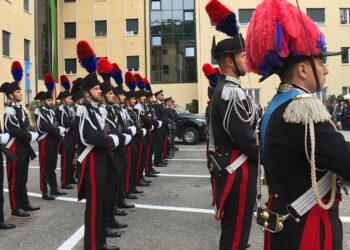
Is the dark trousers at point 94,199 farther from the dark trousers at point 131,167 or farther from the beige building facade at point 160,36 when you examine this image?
the beige building facade at point 160,36

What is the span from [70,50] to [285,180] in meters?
35.9

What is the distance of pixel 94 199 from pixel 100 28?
107 feet

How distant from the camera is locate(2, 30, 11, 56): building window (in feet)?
79.5

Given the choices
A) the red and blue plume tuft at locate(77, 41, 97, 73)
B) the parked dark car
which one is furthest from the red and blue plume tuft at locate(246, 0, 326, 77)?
the parked dark car

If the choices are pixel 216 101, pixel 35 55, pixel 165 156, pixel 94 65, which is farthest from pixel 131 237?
pixel 35 55

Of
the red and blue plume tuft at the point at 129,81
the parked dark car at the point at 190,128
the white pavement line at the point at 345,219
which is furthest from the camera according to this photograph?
the parked dark car at the point at 190,128

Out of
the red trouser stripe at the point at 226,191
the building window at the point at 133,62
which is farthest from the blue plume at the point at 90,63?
the building window at the point at 133,62

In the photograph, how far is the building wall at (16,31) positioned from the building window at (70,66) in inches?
297

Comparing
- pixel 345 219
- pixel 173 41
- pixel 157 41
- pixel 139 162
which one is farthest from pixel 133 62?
pixel 345 219

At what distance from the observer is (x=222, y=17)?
147 inches

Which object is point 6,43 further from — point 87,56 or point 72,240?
point 72,240

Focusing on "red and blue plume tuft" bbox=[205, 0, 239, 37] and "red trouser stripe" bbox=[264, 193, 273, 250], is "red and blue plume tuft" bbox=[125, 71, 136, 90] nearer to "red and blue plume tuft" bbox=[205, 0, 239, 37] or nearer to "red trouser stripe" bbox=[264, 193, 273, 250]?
"red and blue plume tuft" bbox=[205, 0, 239, 37]

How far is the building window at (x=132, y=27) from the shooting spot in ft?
115

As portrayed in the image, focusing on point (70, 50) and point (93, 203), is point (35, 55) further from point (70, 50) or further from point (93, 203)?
point (93, 203)
